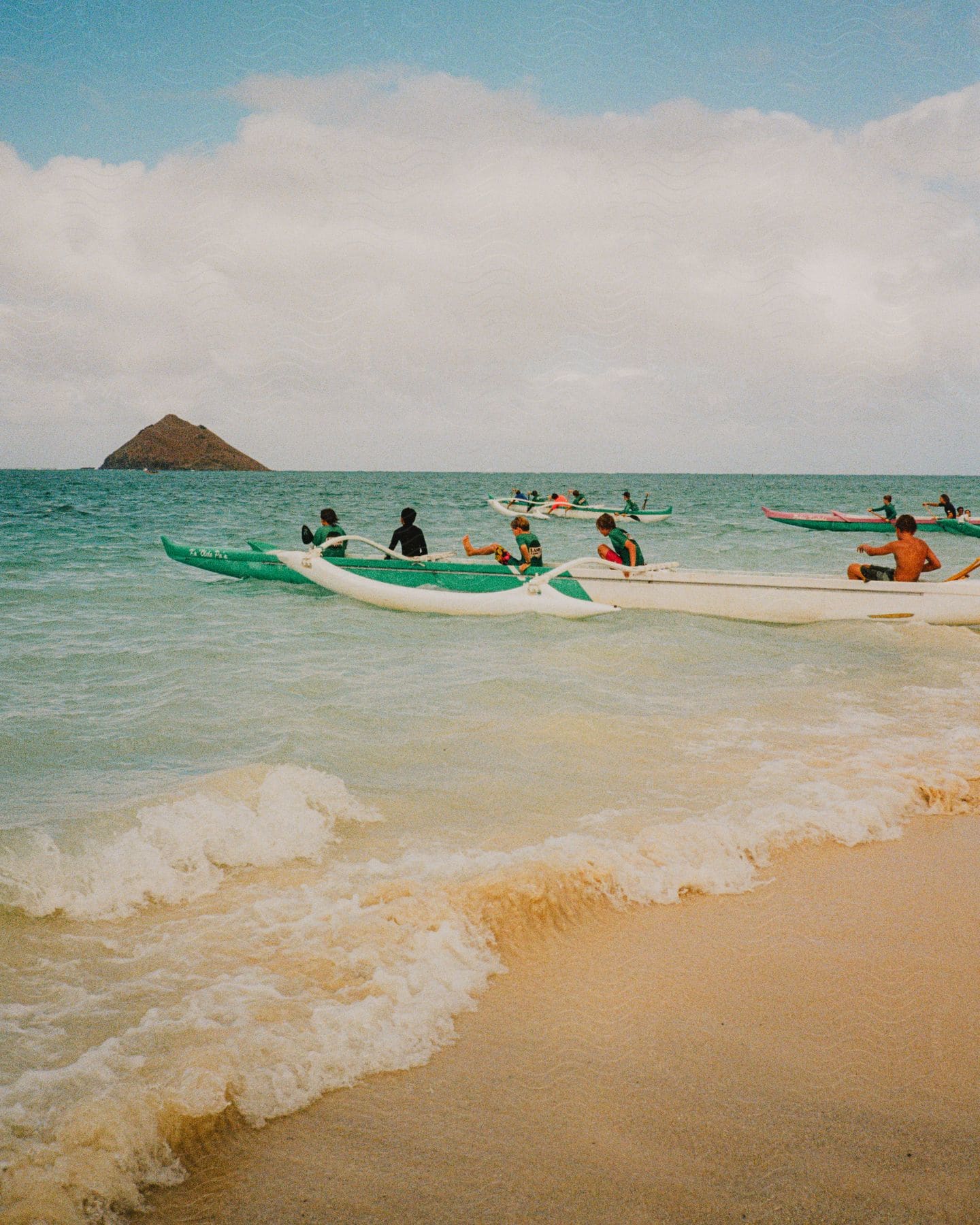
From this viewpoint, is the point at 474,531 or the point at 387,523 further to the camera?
the point at 387,523

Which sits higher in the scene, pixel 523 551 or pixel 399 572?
pixel 523 551

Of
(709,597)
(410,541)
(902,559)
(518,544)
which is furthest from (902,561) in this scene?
(410,541)

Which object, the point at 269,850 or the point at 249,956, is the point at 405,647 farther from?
the point at 249,956

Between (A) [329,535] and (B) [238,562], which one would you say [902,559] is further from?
(B) [238,562]

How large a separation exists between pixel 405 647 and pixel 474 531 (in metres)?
19.4

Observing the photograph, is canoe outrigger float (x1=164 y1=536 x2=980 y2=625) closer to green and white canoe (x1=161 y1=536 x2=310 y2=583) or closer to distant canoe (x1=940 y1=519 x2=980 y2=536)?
green and white canoe (x1=161 y1=536 x2=310 y2=583)

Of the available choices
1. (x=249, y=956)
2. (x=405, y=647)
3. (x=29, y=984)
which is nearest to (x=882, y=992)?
(x=249, y=956)

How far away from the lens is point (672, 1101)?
7.61ft

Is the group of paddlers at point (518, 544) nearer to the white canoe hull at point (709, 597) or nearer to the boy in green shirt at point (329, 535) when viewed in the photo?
the boy in green shirt at point (329, 535)

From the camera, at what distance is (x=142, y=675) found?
311 inches

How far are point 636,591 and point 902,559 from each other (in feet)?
11.8

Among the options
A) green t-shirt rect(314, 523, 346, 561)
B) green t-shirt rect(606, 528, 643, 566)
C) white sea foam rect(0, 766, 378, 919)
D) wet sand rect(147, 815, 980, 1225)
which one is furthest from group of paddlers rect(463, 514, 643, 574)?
wet sand rect(147, 815, 980, 1225)

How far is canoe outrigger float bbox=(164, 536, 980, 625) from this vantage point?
1006 cm

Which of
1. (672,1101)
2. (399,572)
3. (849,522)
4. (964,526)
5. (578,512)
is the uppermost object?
(578,512)
